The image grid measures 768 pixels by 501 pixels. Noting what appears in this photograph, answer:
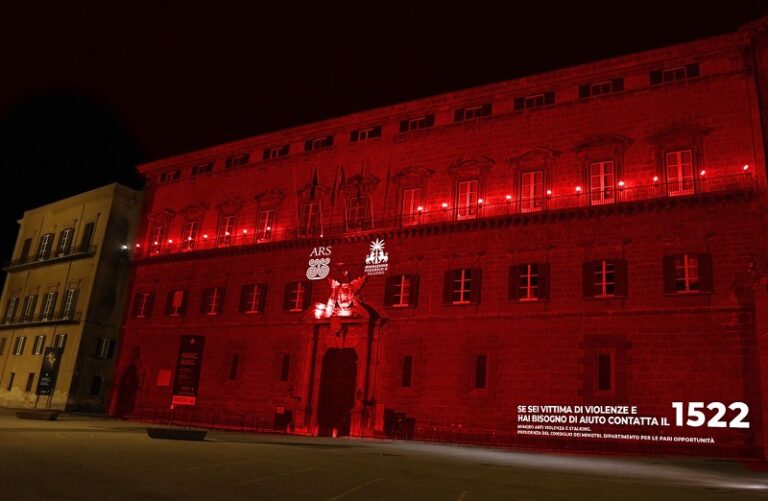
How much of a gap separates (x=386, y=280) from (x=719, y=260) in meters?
13.9

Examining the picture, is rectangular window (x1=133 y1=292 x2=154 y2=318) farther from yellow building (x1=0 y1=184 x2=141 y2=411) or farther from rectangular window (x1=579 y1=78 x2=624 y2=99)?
rectangular window (x1=579 y1=78 x2=624 y2=99)

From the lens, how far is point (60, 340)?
127ft

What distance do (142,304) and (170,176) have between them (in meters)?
8.80

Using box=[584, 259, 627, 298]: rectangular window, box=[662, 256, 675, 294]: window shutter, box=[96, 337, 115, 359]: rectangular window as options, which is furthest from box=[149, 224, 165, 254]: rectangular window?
box=[662, 256, 675, 294]: window shutter

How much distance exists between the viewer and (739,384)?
20.1 meters

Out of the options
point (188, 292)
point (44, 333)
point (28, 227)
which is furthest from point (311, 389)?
point (28, 227)

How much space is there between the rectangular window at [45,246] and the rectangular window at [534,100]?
3523 cm

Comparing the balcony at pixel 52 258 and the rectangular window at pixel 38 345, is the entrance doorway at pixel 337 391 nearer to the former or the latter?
the balcony at pixel 52 258

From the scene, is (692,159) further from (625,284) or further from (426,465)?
(426,465)

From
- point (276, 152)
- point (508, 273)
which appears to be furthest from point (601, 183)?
point (276, 152)

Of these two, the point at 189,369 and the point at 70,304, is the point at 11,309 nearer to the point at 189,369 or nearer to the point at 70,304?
the point at 70,304

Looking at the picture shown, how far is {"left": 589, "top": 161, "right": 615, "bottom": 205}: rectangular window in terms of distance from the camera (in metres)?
24.6

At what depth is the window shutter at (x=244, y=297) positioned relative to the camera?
3259 cm

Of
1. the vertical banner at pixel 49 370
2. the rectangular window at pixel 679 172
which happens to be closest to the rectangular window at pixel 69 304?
the vertical banner at pixel 49 370
